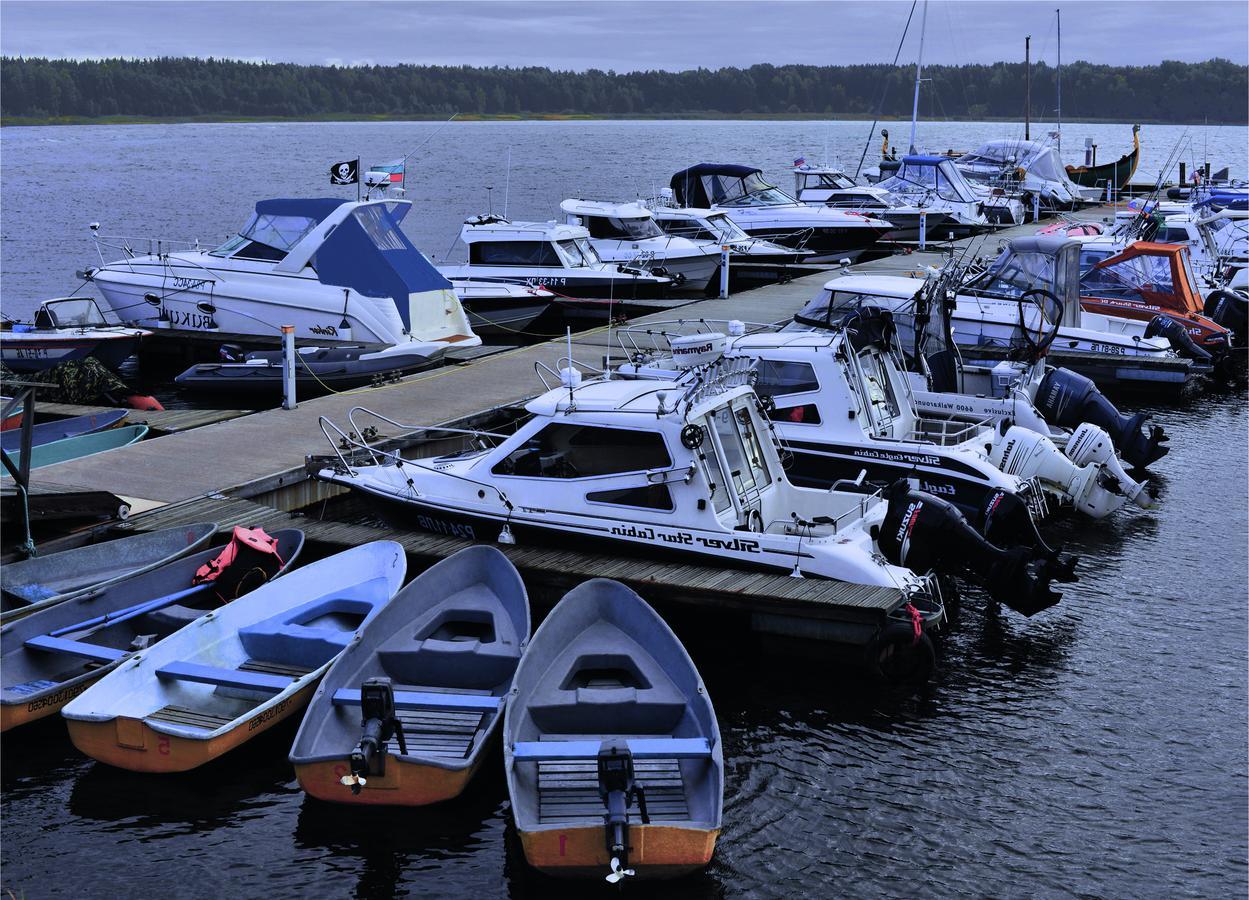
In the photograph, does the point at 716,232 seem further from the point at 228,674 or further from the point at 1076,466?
the point at 228,674

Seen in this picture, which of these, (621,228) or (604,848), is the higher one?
(621,228)

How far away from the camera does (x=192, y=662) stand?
10.2 meters

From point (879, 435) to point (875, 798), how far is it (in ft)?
20.0

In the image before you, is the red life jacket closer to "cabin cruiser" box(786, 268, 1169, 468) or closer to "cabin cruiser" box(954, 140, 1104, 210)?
"cabin cruiser" box(786, 268, 1169, 468)

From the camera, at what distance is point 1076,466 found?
51.9 feet

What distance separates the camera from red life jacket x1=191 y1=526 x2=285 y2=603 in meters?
11.6

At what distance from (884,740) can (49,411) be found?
13.1 metres

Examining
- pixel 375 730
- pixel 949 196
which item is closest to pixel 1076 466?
pixel 375 730

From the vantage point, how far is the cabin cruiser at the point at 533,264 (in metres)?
28.4

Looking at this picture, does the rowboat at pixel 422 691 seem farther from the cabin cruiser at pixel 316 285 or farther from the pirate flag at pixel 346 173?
the pirate flag at pixel 346 173

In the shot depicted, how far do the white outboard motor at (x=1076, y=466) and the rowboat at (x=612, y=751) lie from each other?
22.6 feet

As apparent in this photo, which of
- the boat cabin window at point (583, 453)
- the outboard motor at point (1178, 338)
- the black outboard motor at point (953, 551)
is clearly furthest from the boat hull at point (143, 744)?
the outboard motor at point (1178, 338)

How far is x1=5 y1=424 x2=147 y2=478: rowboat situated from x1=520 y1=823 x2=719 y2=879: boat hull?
31.1 feet

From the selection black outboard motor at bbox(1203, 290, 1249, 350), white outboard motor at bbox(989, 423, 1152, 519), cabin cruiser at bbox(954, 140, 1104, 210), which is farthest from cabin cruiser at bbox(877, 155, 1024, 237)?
white outboard motor at bbox(989, 423, 1152, 519)
